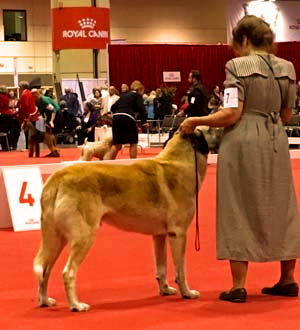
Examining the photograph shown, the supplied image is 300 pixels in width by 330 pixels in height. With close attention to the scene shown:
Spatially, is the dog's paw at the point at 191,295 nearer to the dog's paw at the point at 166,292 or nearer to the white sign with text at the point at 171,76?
the dog's paw at the point at 166,292

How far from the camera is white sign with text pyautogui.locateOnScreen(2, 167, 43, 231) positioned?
654cm

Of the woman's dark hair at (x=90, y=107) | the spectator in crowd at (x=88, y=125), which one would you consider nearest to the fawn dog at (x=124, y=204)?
the spectator in crowd at (x=88, y=125)

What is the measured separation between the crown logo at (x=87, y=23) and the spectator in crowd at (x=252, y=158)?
707 inches

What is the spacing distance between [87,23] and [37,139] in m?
7.14

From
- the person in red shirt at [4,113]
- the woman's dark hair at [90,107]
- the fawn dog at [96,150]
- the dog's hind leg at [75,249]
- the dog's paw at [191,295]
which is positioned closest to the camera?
the dog's hind leg at [75,249]

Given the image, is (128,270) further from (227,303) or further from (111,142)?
(111,142)

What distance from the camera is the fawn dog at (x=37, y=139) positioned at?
15.0 m

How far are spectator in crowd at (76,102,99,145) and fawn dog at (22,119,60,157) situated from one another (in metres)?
2.03

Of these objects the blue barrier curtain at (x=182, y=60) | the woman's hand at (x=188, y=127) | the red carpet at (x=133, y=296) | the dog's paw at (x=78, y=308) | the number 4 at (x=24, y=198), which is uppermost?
the blue barrier curtain at (x=182, y=60)

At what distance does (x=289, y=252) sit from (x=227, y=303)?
42 cm

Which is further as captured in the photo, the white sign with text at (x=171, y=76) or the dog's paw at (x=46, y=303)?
the white sign with text at (x=171, y=76)

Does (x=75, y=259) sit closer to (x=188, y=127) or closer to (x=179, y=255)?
(x=179, y=255)

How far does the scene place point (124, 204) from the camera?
377cm

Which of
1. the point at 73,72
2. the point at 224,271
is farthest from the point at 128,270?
the point at 73,72
